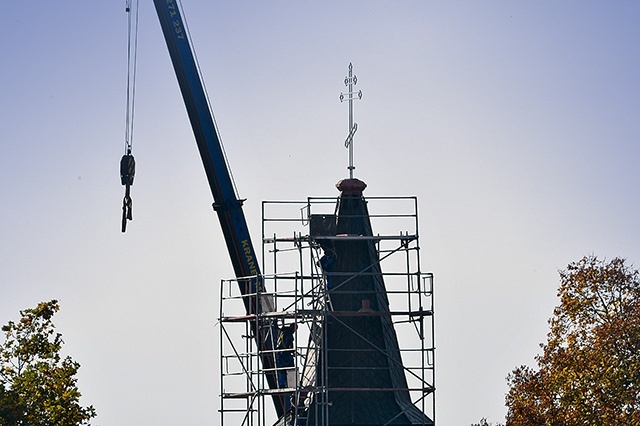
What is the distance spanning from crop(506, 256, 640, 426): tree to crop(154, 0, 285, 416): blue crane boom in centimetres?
1100

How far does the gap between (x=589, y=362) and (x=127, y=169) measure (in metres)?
16.4

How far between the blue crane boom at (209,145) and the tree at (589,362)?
1100 centimetres

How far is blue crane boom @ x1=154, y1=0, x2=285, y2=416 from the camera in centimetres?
5475

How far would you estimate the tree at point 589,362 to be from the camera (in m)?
55.8

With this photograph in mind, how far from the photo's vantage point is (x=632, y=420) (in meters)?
54.4

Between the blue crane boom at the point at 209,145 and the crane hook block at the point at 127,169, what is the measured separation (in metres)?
2.68

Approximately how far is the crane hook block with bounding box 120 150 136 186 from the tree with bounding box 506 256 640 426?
15.5m

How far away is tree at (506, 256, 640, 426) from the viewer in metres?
55.8

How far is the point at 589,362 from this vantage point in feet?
185

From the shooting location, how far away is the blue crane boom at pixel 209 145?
54.8 metres

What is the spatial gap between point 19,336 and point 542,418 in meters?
17.9

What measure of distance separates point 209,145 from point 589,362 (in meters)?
14.3

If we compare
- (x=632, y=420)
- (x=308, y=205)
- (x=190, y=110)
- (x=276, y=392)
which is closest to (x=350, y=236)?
(x=308, y=205)

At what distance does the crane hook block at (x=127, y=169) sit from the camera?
5312cm
